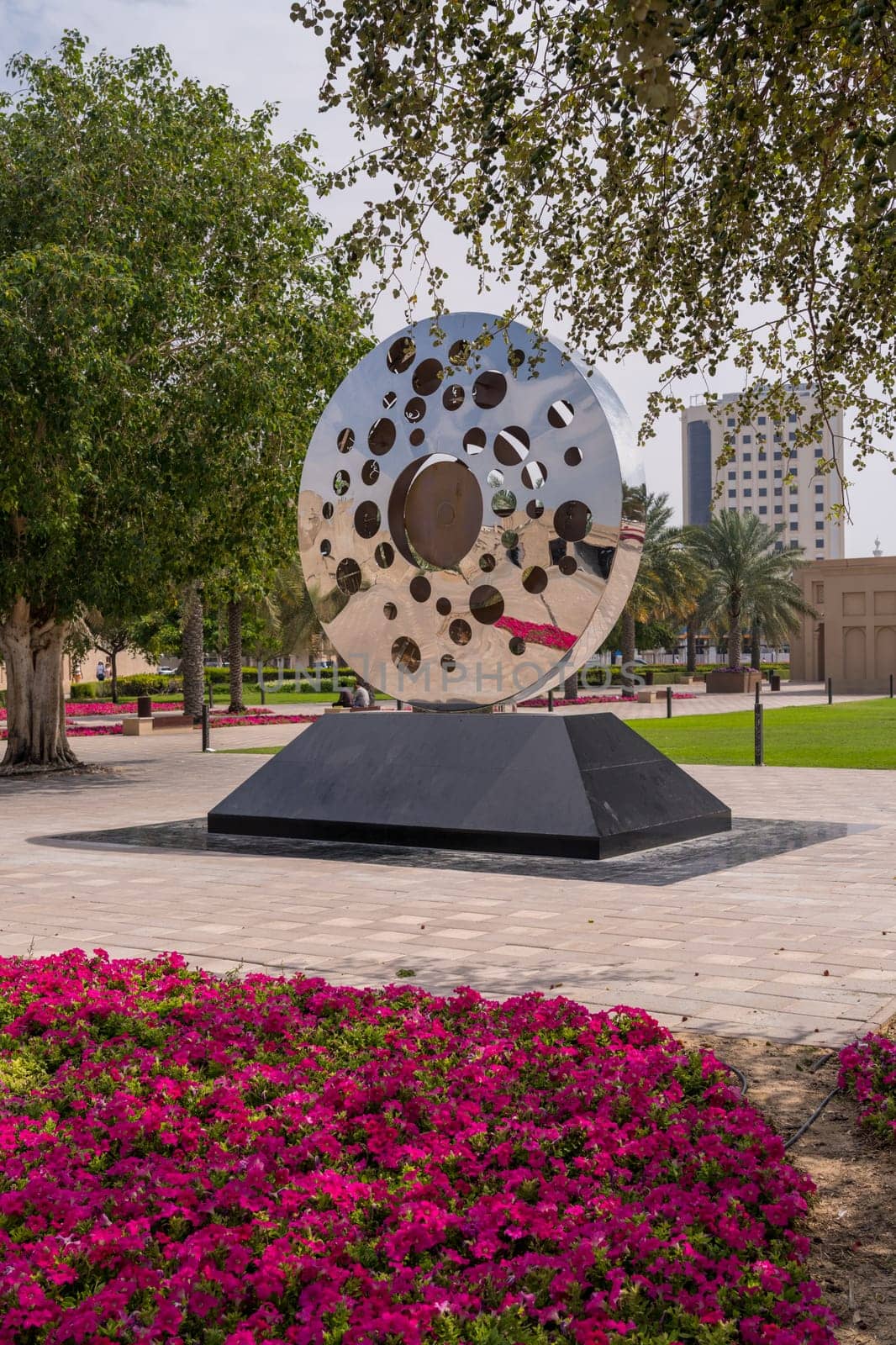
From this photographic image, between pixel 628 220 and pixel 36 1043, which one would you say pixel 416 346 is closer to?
pixel 628 220

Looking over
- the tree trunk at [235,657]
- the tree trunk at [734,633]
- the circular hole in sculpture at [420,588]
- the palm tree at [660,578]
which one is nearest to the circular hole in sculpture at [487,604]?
the circular hole in sculpture at [420,588]

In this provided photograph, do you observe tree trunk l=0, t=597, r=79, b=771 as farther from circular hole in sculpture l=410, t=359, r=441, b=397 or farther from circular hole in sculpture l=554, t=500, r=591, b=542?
circular hole in sculpture l=554, t=500, r=591, b=542

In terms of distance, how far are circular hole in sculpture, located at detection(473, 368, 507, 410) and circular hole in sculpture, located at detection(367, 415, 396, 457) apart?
3.12 feet

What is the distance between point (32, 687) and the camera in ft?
65.2

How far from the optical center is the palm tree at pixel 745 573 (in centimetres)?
5391

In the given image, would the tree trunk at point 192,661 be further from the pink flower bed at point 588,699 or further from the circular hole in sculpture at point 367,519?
the circular hole in sculpture at point 367,519

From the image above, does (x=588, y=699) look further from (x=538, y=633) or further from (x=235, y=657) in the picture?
(x=538, y=633)

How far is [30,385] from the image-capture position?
16.1m

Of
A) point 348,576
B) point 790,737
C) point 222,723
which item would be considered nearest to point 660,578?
point 222,723

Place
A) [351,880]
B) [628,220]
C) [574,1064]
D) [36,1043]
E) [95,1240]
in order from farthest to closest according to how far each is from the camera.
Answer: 1. [351,880]
2. [628,220]
3. [36,1043]
4. [574,1064]
5. [95,1240]

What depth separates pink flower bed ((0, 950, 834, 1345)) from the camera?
3164 millimetres

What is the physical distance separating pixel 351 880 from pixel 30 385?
9.21 metres

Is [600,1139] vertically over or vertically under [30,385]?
under

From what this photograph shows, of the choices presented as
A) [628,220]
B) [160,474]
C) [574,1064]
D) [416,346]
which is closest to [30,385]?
[160,474]
